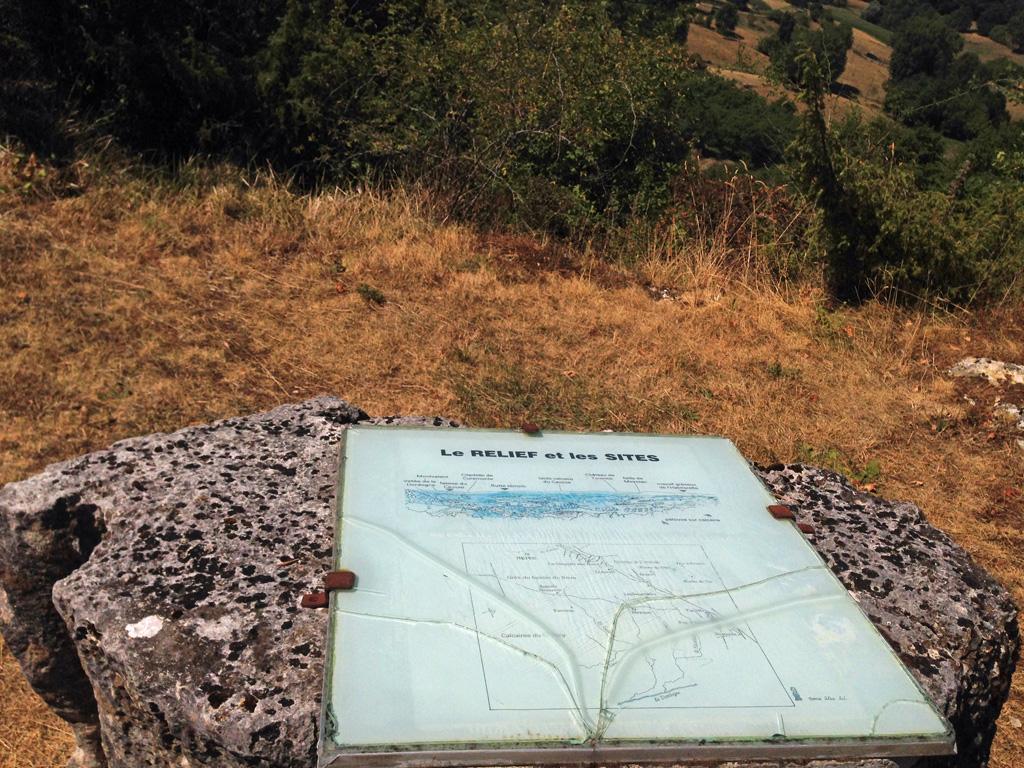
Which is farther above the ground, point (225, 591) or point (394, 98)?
point (225, 591)

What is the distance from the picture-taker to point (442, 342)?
5.09 metres

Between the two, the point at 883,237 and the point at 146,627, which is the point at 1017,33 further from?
the point at 146,627

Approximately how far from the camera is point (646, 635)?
2.08m

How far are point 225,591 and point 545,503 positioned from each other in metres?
0.84

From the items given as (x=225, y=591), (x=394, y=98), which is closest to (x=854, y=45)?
(x=394, y=98)

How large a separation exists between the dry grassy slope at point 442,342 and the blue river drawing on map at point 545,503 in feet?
5.35

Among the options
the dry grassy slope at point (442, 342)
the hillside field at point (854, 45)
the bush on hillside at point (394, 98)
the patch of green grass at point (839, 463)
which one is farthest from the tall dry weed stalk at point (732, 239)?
the hillside field at point (854, 45)

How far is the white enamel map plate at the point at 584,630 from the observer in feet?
6.09

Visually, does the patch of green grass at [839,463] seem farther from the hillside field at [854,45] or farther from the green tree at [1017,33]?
the green tree at [1017,33]

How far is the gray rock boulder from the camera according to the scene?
2.00 metres

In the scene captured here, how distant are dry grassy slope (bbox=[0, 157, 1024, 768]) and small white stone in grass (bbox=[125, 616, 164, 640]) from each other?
76.0 inches

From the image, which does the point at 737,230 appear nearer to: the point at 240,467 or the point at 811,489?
the point at 811,489

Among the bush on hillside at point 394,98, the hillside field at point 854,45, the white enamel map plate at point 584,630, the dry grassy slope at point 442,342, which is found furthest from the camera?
the hillside field at point 854,45

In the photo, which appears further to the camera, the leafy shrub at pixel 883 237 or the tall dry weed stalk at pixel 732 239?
the tall dry weed stalk at pixel 732 239
